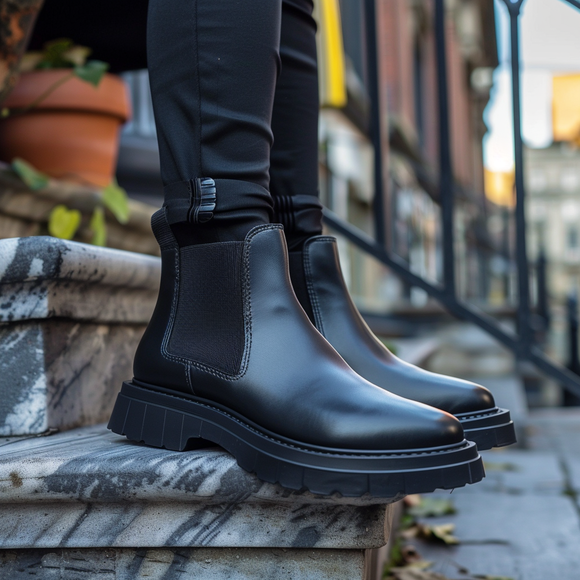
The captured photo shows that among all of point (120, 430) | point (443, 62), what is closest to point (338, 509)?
point (120, 430)

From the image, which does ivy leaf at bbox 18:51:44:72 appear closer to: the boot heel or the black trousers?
the black trousers

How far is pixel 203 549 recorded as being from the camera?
670 mm

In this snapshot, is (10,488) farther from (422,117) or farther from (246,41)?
(422,117)

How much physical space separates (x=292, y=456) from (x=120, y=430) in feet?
0.81

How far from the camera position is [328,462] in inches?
23.9

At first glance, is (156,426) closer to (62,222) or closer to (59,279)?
(59,279)

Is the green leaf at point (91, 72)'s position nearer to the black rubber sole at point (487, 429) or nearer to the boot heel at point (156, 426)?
the boot heel at point (156, 426)

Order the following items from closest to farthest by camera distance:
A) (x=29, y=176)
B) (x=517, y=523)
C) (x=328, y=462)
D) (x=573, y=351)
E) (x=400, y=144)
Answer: (x=328, y=462) → (x=517, y=523) → (x=29, y=176) → (x=573, y=351) → (x=400, y=144)

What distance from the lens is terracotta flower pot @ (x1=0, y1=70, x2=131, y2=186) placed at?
5.53 ft

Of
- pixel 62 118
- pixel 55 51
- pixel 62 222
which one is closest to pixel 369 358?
pixel 62 222

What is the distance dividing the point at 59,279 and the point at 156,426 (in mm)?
240

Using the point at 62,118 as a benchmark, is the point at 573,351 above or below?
below

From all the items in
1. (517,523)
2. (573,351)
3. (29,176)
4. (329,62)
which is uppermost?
(329,62)

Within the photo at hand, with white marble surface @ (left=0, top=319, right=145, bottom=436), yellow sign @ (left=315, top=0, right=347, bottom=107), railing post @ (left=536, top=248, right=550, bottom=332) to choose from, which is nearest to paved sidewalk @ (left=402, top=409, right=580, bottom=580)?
white marble surface @ (left=0, top=319, right=145, bottom=436)
